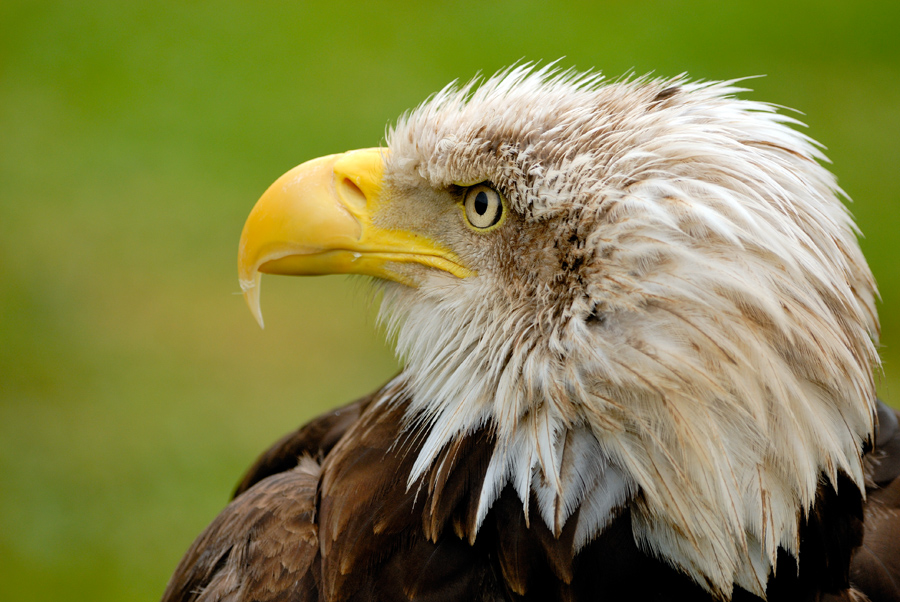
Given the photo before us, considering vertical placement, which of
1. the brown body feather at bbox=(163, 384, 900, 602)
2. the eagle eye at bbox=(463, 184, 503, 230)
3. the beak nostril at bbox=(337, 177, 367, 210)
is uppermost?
the beak nostril at bbox=(337, 177, 367, 210)

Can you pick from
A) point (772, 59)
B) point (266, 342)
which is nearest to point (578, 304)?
point (266, 342)

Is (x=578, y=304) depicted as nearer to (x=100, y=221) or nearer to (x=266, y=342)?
(x=266, y=342)

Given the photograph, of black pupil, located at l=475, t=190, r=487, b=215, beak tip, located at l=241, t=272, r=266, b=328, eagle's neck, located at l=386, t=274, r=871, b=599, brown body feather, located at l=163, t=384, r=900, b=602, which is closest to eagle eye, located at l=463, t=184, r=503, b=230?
black pupil, located at l=475, t=190, r=487, b=215

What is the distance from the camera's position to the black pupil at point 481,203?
158 centimetres

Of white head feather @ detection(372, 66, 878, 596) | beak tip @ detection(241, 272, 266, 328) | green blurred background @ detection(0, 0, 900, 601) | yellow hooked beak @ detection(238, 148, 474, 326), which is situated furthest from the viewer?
green blurred background @ detection(0, 0, 900, 601)

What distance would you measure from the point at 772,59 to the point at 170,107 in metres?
5.65

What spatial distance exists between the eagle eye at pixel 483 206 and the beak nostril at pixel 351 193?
0.77 feet

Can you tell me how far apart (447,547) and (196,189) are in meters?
5.41

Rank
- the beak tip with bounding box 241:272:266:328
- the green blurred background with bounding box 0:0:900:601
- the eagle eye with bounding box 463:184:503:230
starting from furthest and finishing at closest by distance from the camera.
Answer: the green blurred background with bounding box 0:0:900:601 < the beak tip with bounding box 241:272:266:328 < the eagle eye with bounding box 463:184:503:230

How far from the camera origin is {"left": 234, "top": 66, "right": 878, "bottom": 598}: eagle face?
1.35 metres

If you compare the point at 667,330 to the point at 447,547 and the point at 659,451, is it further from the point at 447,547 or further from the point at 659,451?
the point at 447,547

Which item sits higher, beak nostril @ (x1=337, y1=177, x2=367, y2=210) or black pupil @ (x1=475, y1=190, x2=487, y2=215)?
beak nostril @ (x1=337, y1=177, x2=367, y2=210)

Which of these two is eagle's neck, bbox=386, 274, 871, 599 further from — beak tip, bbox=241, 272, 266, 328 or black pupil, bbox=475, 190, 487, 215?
beak tip, bbox=241, 272, 266, 328

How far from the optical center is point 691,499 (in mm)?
1368
